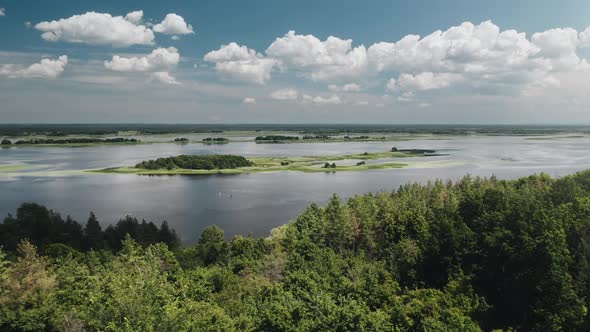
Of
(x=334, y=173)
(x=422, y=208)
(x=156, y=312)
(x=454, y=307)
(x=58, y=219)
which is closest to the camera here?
(x=156, y=312)

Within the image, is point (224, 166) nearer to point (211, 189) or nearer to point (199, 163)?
point (199, 163)

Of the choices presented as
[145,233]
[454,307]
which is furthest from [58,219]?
[454,307]

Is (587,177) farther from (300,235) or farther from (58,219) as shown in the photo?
(58,219)

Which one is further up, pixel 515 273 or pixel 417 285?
pixel 515 273

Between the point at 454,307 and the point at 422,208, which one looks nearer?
the point at 454,307

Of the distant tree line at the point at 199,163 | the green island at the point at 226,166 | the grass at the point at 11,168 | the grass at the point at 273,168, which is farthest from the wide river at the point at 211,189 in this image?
the distant tree line at the point at 199,163

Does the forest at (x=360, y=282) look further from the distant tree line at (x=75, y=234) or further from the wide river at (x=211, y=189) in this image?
the wide river at (x=211, y=189)

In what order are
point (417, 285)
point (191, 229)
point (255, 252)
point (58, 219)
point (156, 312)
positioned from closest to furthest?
point (156, 312)
point (417, 285)
point (255, 252)
point (58, 219)
point (191, 229)
